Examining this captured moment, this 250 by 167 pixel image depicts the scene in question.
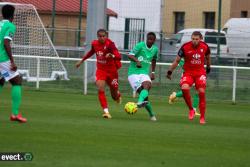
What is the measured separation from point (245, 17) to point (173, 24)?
3.80 meters

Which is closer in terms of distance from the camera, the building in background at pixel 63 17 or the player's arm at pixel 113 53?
the player's arm at pixel 113 53

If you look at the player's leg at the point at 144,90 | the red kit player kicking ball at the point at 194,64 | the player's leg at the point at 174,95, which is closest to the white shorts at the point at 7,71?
the player's leg at the point at 144,90

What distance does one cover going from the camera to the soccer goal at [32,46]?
3139cm

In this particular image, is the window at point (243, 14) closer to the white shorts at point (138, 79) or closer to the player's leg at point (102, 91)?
the white shorts at point (138, 79)

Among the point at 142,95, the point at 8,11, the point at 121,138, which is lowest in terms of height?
the point at 121,138

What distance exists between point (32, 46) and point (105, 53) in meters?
14.8

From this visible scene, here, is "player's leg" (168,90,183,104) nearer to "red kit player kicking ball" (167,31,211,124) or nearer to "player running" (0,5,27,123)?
"red kit player kicking ball" (167,31,211,124)

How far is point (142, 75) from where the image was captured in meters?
20.1

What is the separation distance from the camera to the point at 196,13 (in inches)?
1708

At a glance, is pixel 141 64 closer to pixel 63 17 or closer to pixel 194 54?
pixel 194 54

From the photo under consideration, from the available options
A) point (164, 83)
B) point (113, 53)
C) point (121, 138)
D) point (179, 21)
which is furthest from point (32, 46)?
point (121, 138)

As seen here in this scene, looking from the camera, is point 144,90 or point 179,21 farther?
point 179,21

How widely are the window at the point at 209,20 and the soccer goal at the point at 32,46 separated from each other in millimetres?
10318

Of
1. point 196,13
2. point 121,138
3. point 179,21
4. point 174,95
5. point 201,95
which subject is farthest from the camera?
point 179,21
